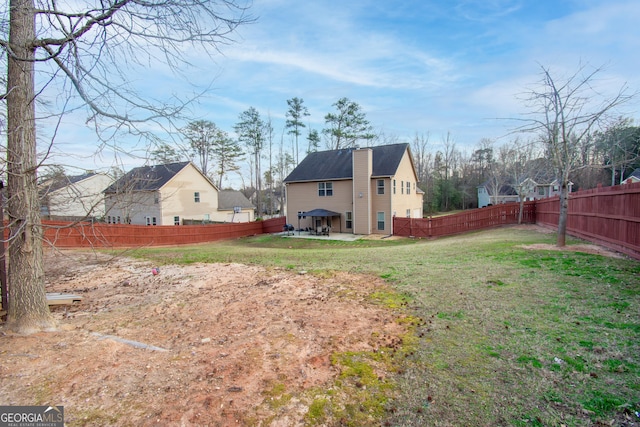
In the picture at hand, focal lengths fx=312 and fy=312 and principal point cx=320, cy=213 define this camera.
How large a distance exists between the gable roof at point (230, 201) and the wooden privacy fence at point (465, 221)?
2050 cm

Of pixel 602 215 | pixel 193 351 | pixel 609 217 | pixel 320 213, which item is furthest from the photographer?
pixel 320 213

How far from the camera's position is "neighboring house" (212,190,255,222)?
3434cm

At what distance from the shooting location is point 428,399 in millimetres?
2580

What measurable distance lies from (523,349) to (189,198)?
3058cm

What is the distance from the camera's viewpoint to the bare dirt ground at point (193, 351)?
8.41 feet

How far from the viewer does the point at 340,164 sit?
25172 millimetres

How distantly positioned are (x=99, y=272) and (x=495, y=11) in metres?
13.5

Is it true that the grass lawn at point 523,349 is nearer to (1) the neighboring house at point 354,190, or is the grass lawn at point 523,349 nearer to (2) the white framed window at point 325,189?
(1) the neighboring house at point 354,190

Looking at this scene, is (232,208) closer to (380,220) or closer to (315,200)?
(315,200)

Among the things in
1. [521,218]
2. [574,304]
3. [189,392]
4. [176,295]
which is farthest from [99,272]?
[521,218]

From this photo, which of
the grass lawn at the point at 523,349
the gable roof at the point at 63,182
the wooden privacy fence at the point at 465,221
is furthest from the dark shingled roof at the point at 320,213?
the gable roof at the point at 63,182

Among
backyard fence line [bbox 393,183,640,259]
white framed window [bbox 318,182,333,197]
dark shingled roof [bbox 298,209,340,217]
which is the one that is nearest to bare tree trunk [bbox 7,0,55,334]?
backyard fence line [bbox 393,183,640,259]

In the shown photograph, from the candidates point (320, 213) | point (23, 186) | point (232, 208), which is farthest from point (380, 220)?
point (23, 186)

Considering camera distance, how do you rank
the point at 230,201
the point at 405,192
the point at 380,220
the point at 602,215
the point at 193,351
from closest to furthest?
the point at 193,351 → the point at 602,215 → the point at 380,220 → the point at 405,192 → the point at 230,201
